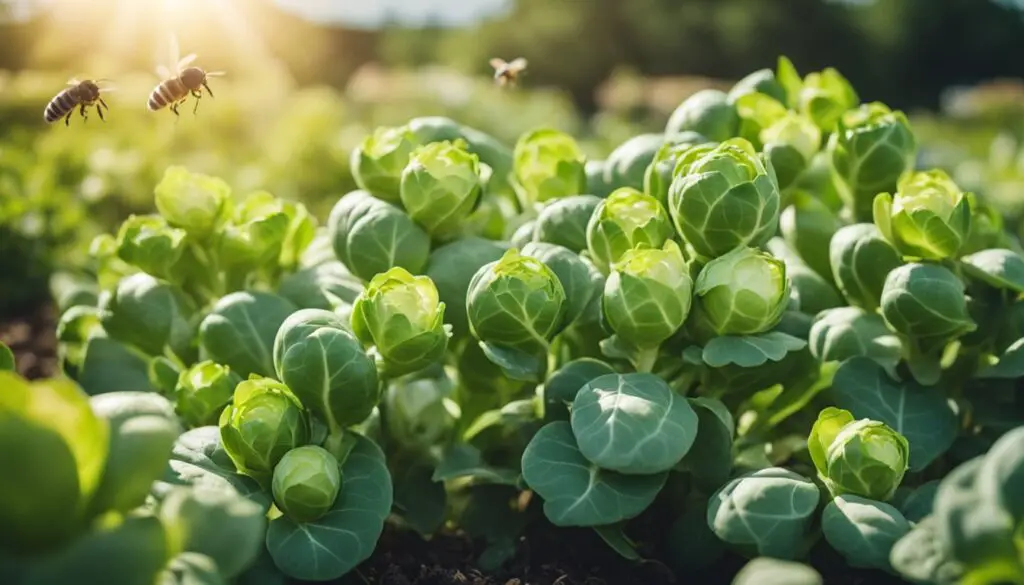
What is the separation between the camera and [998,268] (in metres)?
1.44

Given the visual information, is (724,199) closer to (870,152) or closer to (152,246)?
(870,152)

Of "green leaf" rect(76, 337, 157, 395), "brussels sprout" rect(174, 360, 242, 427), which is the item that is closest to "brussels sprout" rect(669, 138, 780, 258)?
"brussels sprout" rect(174, 360, 242, 427)

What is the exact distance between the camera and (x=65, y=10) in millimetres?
13836

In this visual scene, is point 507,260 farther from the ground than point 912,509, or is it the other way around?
point 507,260

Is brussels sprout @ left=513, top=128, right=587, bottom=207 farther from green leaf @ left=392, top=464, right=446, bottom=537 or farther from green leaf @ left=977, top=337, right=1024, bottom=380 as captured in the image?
green leaf @ left=977, top=337, right=1024, bottom=380

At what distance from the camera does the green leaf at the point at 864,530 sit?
1.16 metres

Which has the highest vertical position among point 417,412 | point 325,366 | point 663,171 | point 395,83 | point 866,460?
point 663,171

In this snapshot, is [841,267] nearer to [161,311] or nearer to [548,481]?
[548,481]

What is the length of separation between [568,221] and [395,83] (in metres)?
8.99

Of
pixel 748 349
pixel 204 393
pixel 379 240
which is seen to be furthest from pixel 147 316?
pixel 748 349

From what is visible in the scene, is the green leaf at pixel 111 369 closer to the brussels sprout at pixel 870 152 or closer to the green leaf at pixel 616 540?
the green leaf at pixel 616 540

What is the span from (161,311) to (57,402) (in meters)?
0.79

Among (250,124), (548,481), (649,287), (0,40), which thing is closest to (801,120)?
(649,287)

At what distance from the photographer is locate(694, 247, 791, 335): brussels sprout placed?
4.24 ft
